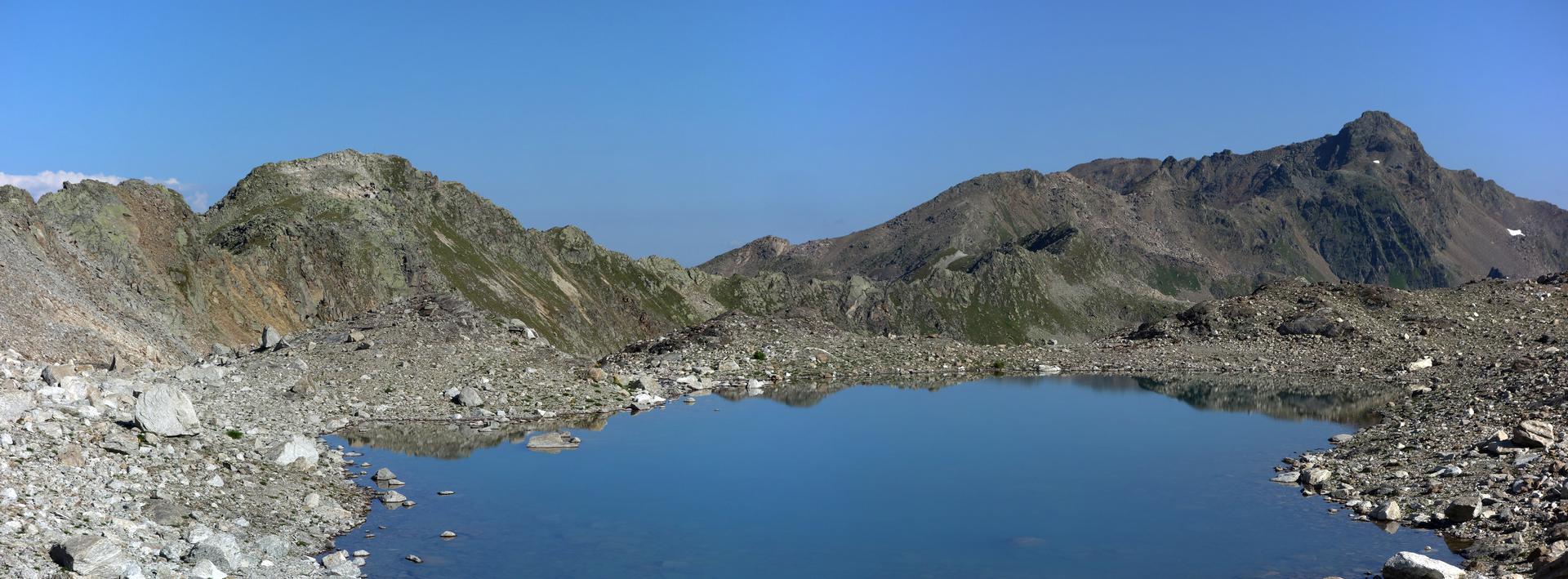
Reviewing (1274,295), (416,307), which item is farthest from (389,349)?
(1274,295)

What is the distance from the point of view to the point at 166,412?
2734 centimetres

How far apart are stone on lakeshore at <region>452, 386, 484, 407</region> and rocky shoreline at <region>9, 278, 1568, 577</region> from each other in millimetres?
64

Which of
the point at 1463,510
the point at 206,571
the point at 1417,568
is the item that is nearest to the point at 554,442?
the point at 206,571

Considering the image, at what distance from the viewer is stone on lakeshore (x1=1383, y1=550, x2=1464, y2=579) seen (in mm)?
20766

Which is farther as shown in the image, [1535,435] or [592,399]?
[592,399]

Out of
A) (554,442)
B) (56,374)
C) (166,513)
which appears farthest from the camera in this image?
(554,442)

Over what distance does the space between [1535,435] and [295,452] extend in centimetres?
3242

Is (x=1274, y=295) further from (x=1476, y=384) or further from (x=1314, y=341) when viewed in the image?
(x=1476, y=384)

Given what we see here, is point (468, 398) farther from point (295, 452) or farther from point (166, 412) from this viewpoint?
point (166, 412)

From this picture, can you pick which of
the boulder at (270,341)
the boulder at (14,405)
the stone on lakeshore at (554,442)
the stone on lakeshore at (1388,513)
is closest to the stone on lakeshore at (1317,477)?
→ the stone on lakeshore at (1388,513)

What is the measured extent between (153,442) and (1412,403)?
42116 millimetres

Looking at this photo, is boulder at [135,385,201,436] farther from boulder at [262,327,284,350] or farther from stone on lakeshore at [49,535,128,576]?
boulder at [262,327,284,350]

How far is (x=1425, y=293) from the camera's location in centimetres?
6900

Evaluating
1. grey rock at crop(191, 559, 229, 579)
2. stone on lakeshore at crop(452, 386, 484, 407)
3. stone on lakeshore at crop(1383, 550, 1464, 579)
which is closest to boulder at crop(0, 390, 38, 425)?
grey rock at crop(191, 559, 229, 579)
